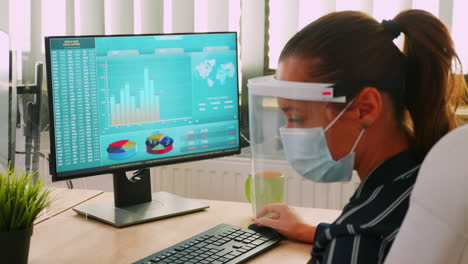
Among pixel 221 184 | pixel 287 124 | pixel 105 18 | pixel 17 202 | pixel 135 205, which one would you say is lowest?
pixel 221 184

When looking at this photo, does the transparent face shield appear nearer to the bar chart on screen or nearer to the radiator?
the bar chart on screen

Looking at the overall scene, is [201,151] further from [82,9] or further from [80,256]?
[82,9]

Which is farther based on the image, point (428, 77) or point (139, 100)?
point (139, 100)

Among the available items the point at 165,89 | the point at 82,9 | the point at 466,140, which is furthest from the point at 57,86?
the point at 82,9

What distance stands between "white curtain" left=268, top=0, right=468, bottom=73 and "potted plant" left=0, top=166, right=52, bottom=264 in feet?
4.93

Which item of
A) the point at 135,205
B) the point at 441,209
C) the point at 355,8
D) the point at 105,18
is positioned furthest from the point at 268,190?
the point at 105,18

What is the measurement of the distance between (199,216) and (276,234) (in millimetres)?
255

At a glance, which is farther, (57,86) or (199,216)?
(199,216)

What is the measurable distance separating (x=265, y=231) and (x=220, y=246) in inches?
6.2

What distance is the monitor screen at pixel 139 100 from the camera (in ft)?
5.07

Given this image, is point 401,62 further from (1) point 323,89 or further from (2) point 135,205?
(2) point 135,205

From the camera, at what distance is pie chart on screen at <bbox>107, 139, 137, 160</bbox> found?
63.8 inches

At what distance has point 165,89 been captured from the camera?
167cm

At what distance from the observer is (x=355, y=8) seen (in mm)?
2438
